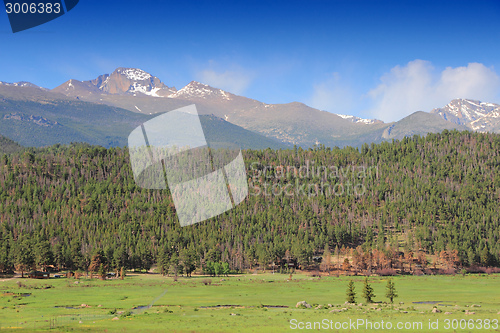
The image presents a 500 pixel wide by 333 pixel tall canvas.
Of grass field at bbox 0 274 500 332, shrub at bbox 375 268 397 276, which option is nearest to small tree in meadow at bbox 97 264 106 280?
grass field at bbox 0 274 500 332

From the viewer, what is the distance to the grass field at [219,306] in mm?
52906

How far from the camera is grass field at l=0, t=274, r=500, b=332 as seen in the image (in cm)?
5291

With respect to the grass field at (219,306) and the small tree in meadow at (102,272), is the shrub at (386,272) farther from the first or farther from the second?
the small tree in meadow at (102,272)

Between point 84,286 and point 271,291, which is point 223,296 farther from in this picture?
point 84,286

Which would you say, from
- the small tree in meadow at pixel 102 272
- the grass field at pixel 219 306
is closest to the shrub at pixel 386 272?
the grass field at pixel 219 306

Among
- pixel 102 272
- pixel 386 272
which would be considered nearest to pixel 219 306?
pixel 102 272

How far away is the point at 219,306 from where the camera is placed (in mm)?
74562

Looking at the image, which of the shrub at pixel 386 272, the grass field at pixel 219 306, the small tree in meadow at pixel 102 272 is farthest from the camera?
the shrub at pixel 386 272

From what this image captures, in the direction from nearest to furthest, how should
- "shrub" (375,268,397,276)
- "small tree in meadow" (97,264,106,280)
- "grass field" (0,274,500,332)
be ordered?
"grass field" (0,274,500,332) → "small tree in meadow" (97,264,106,280) → "shrub" (375,268,397,276)

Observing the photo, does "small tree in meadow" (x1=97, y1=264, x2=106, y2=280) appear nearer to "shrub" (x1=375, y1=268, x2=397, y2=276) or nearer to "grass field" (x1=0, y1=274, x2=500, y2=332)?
"grass field" (x1=0, y1=274, x2=500, y2=332)

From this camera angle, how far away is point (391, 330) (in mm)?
49312

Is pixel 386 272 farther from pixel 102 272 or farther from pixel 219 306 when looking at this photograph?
pixel 219 306

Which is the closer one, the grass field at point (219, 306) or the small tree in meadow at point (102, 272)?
the grass field at point (219, 306)

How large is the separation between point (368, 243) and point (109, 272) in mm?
97832
